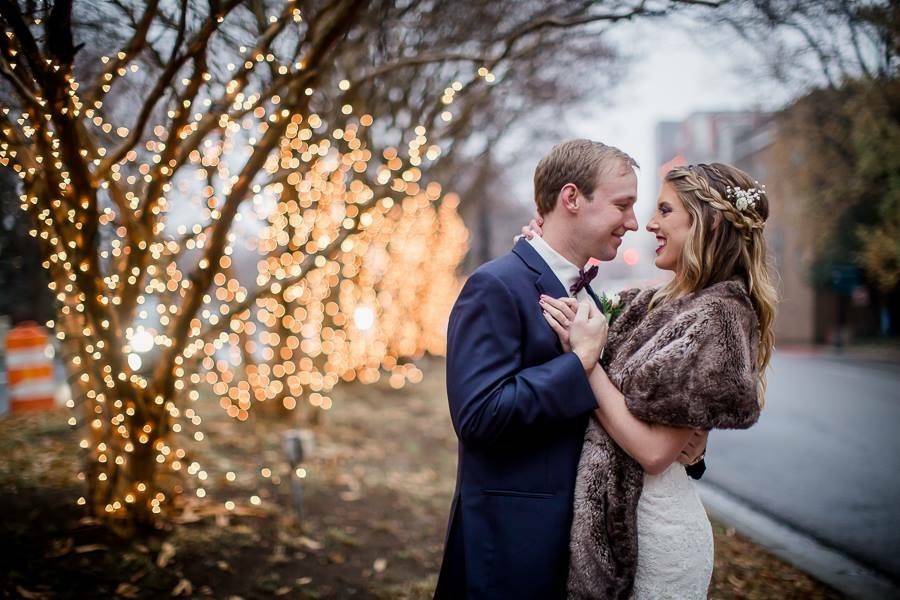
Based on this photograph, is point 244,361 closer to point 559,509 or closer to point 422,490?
point 422,490

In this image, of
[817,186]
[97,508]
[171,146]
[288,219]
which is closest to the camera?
[171,146]

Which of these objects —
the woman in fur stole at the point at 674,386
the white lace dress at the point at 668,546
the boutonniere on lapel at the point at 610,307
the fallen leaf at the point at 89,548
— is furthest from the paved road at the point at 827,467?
the fallen leaf at the point at 89,548

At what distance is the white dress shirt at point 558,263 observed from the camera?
2.29m

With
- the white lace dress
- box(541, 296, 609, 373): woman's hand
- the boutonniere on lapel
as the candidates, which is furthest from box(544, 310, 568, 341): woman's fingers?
the white lace dress

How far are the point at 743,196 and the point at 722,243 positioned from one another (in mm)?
173

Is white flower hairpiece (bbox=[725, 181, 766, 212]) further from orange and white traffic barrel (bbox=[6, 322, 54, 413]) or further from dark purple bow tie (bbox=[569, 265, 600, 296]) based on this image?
orange and white traffic barrel (bbox=[6, 322, 54, 413])

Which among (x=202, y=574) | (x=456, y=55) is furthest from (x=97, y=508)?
(x=456, y=55)

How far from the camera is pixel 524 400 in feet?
6.47

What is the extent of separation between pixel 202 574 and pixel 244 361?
16.0 feet

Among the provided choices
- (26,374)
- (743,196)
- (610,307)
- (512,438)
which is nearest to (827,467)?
(610,307)

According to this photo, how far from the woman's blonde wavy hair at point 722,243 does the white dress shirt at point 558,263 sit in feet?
1.09

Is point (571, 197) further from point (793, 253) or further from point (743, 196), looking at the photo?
point (793, 253)

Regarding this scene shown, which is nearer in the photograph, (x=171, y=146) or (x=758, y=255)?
(x=758, y=255)

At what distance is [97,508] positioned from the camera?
436cm
